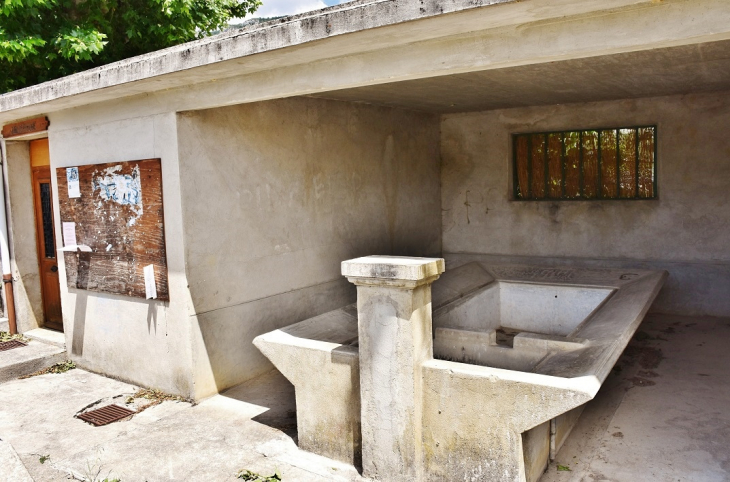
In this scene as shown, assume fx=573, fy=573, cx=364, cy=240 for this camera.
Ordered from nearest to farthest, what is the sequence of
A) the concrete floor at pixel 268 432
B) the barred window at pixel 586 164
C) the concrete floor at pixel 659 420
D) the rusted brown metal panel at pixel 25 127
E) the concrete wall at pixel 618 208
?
the concrete floor at pixel 659 420 < the concrete floor at pixel 268 432 < the rusted brown metal panel at pixel 25 127 < the concrete wall at pixel 618 208 < the barred window at pixel 586 164

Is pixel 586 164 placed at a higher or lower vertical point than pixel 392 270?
higher

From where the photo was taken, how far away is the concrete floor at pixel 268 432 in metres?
4.12

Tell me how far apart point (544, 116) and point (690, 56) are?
3439 mm

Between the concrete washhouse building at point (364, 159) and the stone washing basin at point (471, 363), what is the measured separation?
1247 millimetres

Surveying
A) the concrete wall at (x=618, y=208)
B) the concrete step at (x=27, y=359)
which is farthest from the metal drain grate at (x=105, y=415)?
the concrete wall at (x=618, y=208)

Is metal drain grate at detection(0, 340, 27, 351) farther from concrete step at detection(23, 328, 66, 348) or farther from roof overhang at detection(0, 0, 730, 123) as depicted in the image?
roof overhang at detection(0, 0, 730, 123)

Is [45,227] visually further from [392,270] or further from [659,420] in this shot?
[659,420]

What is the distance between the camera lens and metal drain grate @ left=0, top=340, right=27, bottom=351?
700cm

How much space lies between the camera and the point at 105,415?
5.27 meters

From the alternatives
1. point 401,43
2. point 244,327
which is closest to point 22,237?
point 244,327

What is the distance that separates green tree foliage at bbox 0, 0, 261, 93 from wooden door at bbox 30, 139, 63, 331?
195cm

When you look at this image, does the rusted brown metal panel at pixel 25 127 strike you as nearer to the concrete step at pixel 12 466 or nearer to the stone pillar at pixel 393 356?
the concrete step at pixel 12 466

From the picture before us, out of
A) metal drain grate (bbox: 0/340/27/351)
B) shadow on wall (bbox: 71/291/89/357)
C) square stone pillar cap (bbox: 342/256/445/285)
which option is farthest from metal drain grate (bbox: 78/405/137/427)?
square stone pillar cap (bbox: 342/256/445/285)

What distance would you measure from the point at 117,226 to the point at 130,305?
32.7 inches
